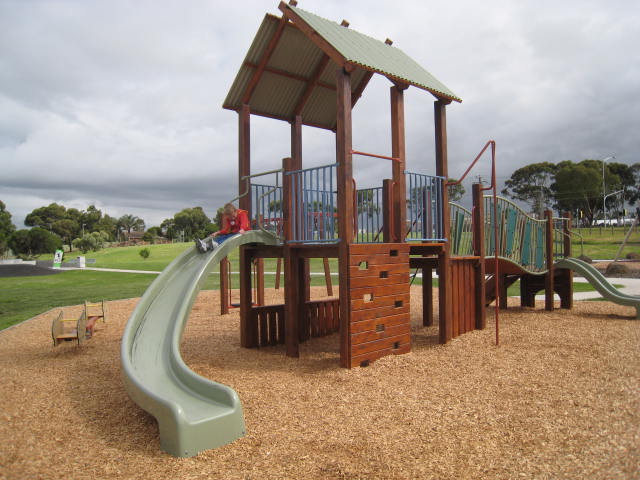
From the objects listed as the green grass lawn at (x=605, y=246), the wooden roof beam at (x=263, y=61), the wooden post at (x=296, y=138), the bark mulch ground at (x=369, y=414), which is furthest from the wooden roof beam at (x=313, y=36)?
the green grass lawn at (x=605, y=246)

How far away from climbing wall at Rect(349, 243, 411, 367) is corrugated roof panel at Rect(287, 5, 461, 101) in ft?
8.94

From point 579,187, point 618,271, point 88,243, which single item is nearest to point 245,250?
point 618,271

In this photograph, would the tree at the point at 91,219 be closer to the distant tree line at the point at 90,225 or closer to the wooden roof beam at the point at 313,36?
the distant tree line at the point at 90,225

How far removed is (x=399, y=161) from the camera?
7375 mm

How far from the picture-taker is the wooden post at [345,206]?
21.2 ft

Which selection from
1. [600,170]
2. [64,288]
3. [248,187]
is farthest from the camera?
[600,170]

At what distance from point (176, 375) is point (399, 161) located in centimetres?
463

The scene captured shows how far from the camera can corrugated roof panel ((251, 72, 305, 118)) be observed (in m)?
8.77

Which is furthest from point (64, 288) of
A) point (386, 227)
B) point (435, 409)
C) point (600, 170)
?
point (600, 170)

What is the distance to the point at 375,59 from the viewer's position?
23.8 feet

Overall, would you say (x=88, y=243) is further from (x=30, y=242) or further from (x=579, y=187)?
(x=579, y=187)

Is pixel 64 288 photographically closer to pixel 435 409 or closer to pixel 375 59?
pixel 375 59

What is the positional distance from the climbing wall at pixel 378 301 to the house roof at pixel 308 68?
273 centimetres

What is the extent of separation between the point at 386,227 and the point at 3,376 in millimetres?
6176
